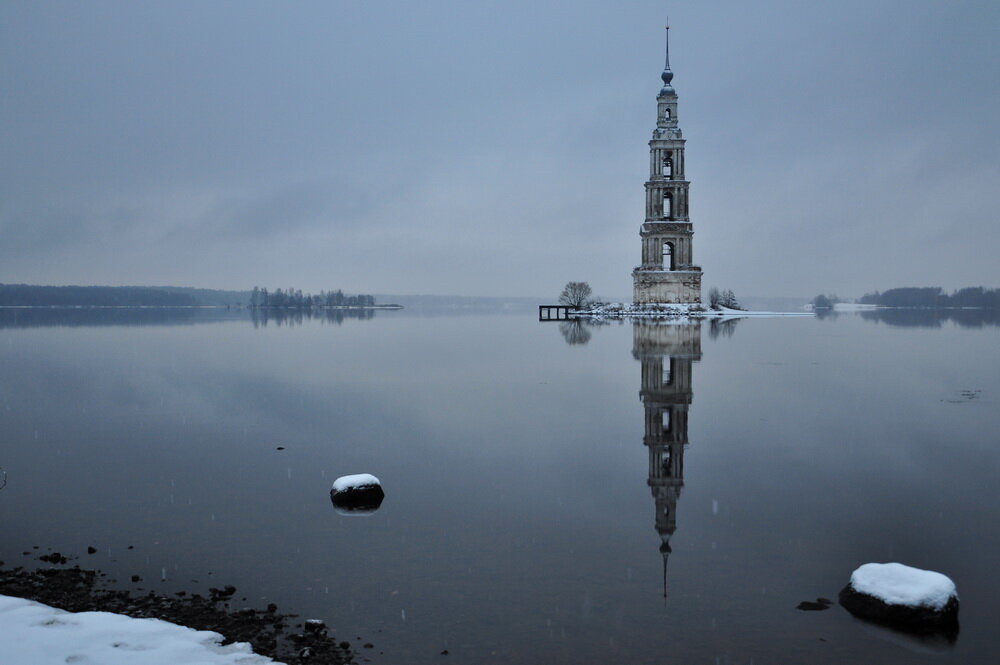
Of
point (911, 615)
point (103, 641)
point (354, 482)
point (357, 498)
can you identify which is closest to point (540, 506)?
point (357, 498)

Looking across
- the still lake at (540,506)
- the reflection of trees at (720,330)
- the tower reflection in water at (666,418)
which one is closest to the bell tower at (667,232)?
the reflection of trees at (720,330)

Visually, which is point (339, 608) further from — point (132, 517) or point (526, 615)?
point (132, 517)

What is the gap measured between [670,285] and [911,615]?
368 feet

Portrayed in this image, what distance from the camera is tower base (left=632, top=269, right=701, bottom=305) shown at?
4692 inches

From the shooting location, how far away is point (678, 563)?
1248 cm

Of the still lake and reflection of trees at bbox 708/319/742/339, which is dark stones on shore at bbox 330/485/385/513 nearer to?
the still lake

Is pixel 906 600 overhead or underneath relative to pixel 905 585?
underneath

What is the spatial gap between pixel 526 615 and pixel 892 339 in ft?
Answer: 236

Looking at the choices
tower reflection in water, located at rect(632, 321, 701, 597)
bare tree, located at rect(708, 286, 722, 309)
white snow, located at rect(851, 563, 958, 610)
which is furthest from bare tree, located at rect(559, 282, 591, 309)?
white snow, located at rect(851, 563, 958, 610)

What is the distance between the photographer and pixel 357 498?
15.9 meters

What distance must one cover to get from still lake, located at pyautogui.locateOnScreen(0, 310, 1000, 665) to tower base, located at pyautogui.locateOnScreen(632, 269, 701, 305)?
84.7 m

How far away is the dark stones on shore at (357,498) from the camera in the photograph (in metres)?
15.8

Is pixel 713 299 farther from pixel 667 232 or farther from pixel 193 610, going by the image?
pixel 193 610

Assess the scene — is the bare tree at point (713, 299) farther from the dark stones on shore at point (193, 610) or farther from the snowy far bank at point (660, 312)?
the dark stones on shore at point (193, 610)
